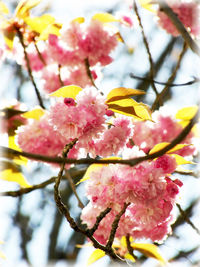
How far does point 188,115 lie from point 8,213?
248 centimetres

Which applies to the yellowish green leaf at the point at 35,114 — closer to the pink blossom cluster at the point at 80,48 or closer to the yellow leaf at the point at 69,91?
the pink blossom cluster at the point at 80,48

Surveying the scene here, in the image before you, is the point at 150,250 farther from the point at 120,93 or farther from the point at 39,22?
the point at 39,22

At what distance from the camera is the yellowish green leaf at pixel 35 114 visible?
1.55 m

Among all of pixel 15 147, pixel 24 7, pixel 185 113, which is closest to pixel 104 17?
pixel 24 7

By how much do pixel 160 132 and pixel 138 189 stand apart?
73 cm

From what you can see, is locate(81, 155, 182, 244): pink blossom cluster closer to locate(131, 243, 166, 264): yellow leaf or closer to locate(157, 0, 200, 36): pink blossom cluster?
locate(131, 243, 166, 264): yellow leaf

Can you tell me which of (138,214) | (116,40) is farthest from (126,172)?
(116,40)

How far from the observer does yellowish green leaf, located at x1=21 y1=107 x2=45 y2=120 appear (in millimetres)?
1548

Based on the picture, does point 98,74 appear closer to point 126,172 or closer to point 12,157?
point 12,157

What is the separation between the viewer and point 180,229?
9.71 feet

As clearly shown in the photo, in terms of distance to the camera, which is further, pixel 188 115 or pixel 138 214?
pixel 188 115

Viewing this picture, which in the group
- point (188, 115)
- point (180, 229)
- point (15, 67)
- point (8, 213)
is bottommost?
point (8, 213)

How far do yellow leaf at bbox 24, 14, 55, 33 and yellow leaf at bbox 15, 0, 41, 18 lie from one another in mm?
30

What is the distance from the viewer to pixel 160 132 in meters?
1.73
